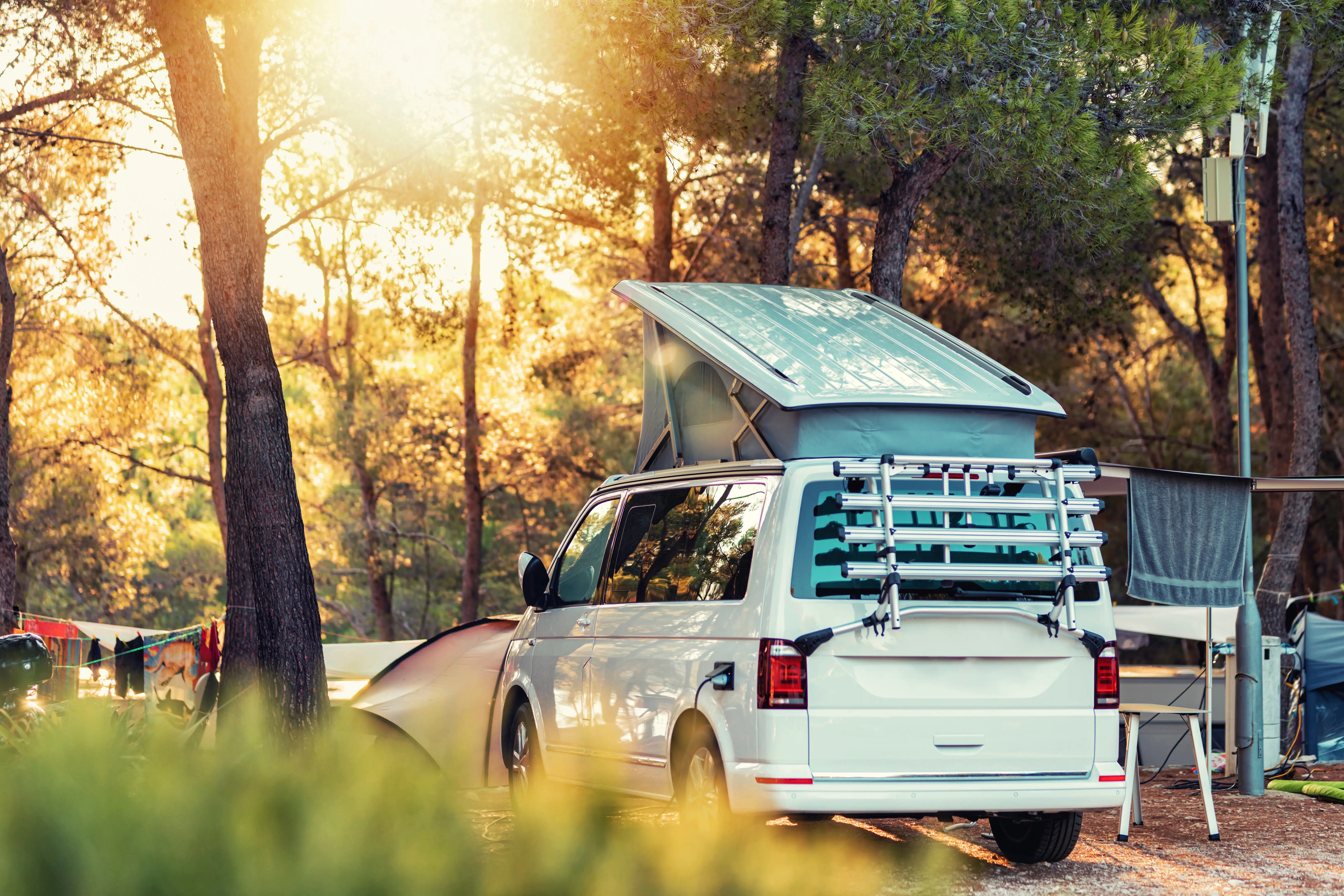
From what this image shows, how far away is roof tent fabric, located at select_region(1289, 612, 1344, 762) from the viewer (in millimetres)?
13031

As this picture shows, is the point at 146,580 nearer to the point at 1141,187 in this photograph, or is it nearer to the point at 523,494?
the point at 523,494

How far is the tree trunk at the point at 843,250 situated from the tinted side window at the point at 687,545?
48.6 feet

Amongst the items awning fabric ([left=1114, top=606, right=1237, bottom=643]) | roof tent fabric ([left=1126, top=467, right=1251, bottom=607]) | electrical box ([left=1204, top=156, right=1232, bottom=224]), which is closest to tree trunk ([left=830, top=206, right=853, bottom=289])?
awning fabric ([left=1114, top=606, right=1237, bottom=643])

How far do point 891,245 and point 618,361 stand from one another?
16179 millimetres

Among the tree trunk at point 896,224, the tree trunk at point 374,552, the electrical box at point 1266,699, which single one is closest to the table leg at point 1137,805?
the electrical box at point 1266,699

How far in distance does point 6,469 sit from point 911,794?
574 inches

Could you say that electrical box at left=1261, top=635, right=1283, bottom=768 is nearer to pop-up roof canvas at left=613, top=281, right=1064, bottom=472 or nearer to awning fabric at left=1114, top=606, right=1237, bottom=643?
awning fabric at left=1114, top=606, right=1237, bottom=643

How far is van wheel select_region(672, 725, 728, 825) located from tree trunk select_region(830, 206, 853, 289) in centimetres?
1589

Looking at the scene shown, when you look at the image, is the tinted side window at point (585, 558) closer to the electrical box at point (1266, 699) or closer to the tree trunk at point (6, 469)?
the electrical box at point (1266, 699)

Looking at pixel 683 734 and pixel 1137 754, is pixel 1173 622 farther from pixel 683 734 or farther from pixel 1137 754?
pixel 683 734

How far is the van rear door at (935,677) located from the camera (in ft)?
20.1

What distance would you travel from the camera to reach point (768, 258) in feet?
46.0

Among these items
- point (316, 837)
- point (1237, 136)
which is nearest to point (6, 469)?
point (1237, 136)

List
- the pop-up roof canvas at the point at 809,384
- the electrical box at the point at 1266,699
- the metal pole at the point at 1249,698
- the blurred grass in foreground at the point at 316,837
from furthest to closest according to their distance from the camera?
the electrical box at the point at 1266,699 < the metal pole at the point at 1249,698 < the pop-up roof canvas at the point at 809,384 < the blurred grass in foreground at the point at 316,837
